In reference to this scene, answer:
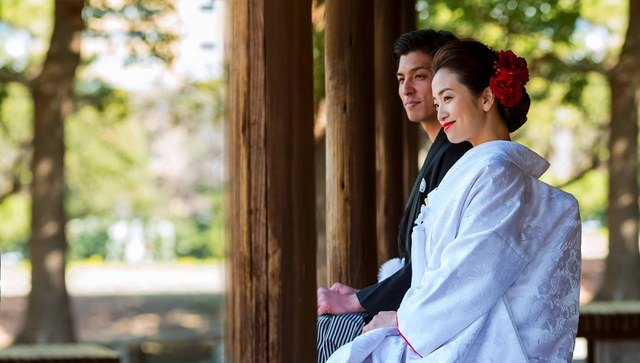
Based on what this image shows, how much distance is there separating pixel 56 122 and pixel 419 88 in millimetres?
7502

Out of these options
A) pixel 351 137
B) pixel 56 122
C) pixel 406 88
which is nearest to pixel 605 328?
pixel 351 137

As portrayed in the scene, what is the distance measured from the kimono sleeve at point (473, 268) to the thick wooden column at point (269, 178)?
0.35 metres

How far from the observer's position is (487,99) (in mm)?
2959

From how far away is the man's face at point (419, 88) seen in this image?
11.4ft

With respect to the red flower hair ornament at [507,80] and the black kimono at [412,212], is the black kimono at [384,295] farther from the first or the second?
the red flower hair ornament at [507,80]

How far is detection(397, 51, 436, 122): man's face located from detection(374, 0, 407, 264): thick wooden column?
1.23 m

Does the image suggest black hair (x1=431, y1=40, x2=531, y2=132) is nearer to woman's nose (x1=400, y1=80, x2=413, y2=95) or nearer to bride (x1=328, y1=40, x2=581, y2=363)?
bride (x1=328, y1=40, x2=581, y2=363)

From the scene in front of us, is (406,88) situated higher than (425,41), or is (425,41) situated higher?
(425,41)

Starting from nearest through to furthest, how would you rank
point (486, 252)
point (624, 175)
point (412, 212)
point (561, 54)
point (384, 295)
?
point (486, 252) < point (384, 295) < point (412, 212) < point (624, 175) < point (561, 54)

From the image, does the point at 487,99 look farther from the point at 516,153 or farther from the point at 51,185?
the point at 51,185

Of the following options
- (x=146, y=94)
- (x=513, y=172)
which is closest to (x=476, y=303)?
(x=513, y=172)

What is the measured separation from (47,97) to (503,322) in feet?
28.5

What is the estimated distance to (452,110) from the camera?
2961 millimetres

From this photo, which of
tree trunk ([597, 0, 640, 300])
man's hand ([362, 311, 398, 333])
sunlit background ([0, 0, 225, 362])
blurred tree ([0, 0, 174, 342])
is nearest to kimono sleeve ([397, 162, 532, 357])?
man's hand ([362, 311, 398, 333])
